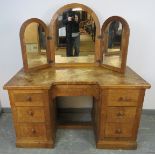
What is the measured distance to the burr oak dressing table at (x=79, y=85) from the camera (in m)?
1.41

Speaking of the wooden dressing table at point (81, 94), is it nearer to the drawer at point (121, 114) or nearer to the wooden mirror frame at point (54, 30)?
the drawer at point (121, 114)

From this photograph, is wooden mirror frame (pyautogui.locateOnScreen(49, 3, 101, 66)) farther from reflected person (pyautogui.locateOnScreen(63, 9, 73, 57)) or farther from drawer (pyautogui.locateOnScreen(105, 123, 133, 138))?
drawer (pyautogui.locateOnScreen(105, 123, 133, 138))

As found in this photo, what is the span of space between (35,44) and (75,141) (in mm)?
1107

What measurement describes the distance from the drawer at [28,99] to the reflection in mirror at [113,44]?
80cm

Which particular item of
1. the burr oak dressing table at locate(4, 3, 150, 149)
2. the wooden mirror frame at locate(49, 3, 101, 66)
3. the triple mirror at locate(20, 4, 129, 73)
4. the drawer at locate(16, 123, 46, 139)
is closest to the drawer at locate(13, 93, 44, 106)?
the burr oak dressing table at locate(4, 3, 150, 149)

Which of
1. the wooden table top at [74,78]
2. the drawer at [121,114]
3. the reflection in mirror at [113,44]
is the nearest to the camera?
the wooden table top at [74,78]

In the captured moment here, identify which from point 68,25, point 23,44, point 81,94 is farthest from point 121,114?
point 23,44

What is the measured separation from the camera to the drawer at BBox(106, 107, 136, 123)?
1471 millimetres

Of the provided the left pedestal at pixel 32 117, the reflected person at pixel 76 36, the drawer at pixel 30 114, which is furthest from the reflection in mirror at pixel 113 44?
the drawer at pixel 30 114

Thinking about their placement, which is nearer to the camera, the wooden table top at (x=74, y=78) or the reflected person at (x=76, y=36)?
the wooden table top at (x=74, y=78)

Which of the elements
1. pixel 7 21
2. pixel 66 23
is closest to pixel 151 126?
pixel 66 23

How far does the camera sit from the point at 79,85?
146 centimetres

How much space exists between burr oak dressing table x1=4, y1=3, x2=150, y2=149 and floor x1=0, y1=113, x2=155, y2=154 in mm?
65

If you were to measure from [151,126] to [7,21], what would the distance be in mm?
2075
